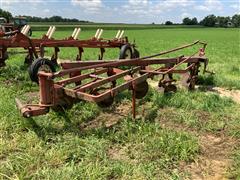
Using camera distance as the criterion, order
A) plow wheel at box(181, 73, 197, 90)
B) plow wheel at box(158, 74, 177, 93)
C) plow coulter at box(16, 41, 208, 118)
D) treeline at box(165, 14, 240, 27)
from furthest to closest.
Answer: treeline at box(165, 14, 240, 27), plow wheel at box(181, 73, 197, 90), plow wheel at box(158, 74, 177, 93), plow coulter at box(16, 41, 208, 118)

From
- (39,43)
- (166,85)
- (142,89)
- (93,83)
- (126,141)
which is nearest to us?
(126,141)

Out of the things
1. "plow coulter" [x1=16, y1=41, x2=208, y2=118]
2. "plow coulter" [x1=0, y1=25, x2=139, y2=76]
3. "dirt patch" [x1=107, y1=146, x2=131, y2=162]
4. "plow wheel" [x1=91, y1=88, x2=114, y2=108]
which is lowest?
"dirt patch" [x1=107, y1=146, x2=131, y2=162]

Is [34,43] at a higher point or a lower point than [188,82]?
higher

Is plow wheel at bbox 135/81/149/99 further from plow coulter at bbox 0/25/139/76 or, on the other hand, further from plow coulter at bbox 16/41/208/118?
plow coulter at bbox 0/25/139/76

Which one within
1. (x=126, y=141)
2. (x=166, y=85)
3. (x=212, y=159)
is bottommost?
(x=212, y=159)

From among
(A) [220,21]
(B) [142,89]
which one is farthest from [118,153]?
(A) [220,21]

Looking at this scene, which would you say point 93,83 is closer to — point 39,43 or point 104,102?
point 104,102

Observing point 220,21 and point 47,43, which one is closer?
point 47,43

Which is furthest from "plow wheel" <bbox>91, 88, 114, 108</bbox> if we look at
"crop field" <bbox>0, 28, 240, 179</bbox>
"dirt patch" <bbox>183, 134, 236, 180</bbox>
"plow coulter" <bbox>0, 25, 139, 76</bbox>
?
"plow coulter" <bbox>0, 25, 139, 76</bbox>

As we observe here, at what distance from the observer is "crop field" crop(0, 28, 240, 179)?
4363mm

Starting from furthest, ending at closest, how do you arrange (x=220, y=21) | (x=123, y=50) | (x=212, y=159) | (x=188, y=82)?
(x=220, y=21) → (x=123, y=50) → (x=188, y=82) → (x=212, y=159)

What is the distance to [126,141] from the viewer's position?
5.33 m

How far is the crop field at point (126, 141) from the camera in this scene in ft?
14.3

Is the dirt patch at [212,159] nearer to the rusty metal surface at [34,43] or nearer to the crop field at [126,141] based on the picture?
the crop field at [126,141]
